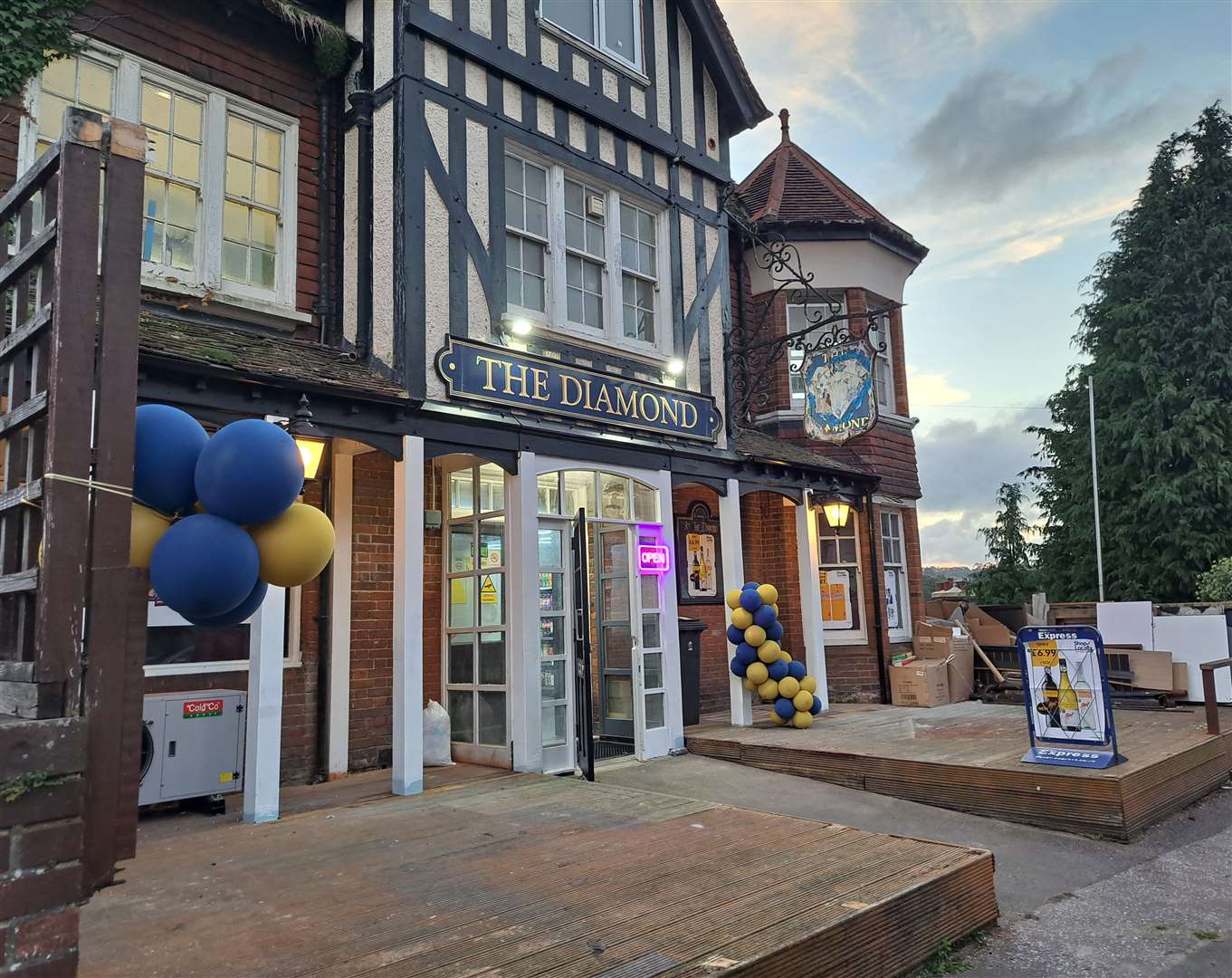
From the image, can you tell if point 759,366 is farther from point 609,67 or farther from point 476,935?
point 476,935

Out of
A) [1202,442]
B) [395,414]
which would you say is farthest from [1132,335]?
[395,414]

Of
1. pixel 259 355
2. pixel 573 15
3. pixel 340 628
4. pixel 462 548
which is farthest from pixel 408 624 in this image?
pixel 573 15

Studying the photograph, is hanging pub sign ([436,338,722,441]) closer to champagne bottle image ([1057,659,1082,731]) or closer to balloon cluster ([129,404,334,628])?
champagne bottle image ([1057,659,1082,731])

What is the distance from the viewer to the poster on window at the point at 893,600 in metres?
12.8

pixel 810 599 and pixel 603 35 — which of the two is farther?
pixel 810 599

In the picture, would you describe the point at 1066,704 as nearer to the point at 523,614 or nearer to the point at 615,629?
the point at 615,629

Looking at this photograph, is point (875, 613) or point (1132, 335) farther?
point (1132, 335)

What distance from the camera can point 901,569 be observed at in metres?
13.2

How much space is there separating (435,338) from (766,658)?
4.75 meters

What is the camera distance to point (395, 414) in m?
6.89

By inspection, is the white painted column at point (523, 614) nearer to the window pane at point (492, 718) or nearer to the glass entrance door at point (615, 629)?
the window pane at point (492, 718)

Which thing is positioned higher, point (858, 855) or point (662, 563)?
point (662, 563)

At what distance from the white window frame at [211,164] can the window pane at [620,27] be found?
351 cm

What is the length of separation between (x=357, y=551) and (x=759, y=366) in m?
6.62
